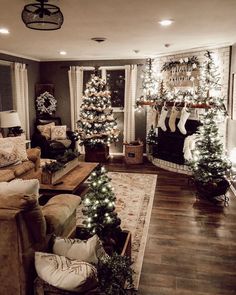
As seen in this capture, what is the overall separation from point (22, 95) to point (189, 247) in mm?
5976

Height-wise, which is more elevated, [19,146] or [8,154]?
[19,146]

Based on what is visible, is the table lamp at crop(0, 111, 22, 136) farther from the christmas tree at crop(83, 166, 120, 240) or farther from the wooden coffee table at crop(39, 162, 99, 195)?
the christmas tree at crop(83, 166, 120, 240)

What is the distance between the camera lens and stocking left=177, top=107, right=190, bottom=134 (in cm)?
676

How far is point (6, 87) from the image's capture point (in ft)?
24.8

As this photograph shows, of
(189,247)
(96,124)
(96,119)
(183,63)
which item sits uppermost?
(183,63)

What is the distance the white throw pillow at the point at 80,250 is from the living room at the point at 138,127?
6.0 inches

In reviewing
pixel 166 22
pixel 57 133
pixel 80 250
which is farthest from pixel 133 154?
pixel 80 250

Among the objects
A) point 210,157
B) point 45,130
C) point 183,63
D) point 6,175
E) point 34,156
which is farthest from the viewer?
point 45,130

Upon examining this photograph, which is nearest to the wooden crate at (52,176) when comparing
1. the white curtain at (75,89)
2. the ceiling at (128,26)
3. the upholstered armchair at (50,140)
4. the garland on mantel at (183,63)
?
the ceiling at (128,26)

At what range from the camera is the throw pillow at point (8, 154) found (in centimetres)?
535

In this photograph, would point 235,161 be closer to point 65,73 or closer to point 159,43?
point 159,43

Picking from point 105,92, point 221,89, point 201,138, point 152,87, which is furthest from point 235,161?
point 105,92

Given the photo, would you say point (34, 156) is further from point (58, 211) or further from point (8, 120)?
point (58, 211)

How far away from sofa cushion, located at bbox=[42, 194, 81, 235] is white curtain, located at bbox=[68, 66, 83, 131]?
585cm
